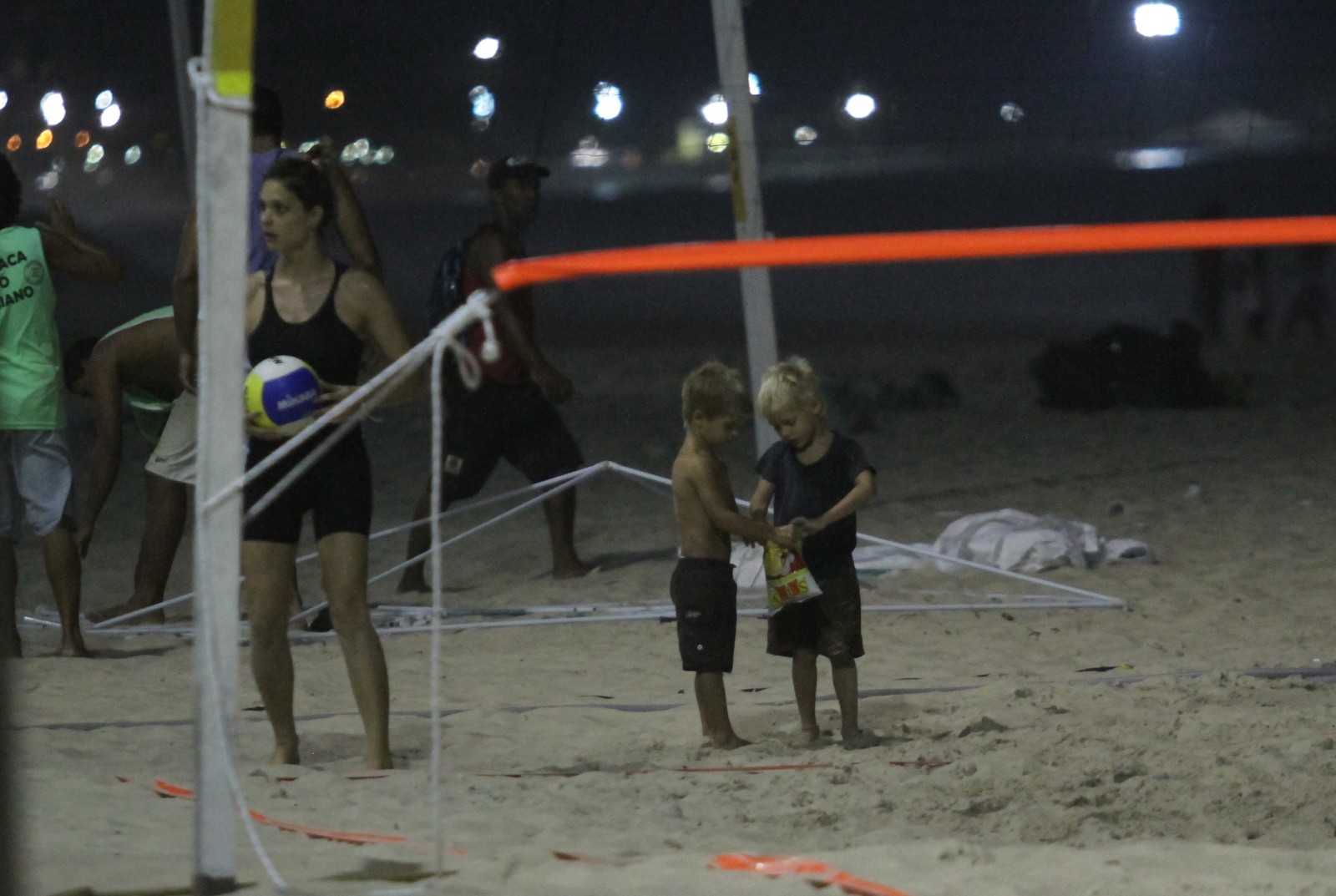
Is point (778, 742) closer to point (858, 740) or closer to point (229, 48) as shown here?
point (858, 740)

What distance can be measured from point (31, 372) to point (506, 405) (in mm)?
2160

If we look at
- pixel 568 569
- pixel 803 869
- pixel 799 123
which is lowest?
pixel 803 869

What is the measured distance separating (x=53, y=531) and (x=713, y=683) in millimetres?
2576

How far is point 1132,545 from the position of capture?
24.1 ft

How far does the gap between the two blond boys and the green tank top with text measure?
236cm

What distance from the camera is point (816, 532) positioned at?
455cm

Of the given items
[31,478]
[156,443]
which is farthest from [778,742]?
[156,443]

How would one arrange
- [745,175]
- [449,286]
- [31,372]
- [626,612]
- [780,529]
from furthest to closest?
1. [745,175]
2. [449,286]
3. [626,612]
4. [31,372]
5. [780,529]

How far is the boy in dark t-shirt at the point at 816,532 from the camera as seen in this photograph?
4570mm

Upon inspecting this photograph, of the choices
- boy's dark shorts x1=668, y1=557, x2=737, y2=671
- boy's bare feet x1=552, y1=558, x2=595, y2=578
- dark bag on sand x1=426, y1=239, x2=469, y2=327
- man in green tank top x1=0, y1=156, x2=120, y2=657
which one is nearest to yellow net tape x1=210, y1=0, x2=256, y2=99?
boy's dark shorts x1=668, y1=557, x2=737, y2=671

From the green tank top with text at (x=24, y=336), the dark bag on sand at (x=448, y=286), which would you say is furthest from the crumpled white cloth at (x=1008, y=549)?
the green tank top with text at (x=24, y=336)

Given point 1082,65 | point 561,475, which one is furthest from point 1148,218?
point 561,475

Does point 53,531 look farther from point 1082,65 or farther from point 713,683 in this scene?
point 1082,65

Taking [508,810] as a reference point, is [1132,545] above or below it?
above
